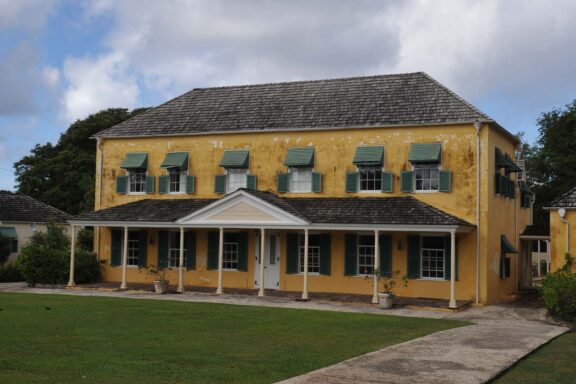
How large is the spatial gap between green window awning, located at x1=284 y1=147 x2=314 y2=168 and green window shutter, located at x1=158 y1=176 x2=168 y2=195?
5.17 meters

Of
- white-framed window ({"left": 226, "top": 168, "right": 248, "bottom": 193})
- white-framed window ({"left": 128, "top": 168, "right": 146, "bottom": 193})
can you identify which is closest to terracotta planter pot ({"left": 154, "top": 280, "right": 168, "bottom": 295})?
white-framed window ({"left": 226, "top": 168, "right": 248, "bottom": 193})

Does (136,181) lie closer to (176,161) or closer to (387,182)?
(176,161)

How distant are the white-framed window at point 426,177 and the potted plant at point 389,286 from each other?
2941 mm

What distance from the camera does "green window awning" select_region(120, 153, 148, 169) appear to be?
27.3 m

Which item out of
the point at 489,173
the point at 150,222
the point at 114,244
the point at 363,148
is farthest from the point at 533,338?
the point at 114,244

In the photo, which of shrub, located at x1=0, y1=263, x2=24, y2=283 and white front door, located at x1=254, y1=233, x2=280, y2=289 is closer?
white front door, located at x1=254, y1=233, x2=280, y2=289

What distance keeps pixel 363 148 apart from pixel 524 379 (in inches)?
575

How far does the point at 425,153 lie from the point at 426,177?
3.02ft

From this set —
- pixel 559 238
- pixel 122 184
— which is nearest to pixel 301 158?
pixel 122 184

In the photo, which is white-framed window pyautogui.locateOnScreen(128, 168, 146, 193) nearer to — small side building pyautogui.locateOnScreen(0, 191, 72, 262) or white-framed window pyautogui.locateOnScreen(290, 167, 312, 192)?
white-framed window pyautogui.locateOnScreen(290, 167, 312, 192)

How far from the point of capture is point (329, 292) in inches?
952

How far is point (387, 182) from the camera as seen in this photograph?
2373 centimetres

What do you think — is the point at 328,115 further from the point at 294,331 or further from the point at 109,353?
the point at 109,353

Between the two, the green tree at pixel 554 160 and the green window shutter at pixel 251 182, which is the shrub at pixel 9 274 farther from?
the green tree at pixel 554 160
